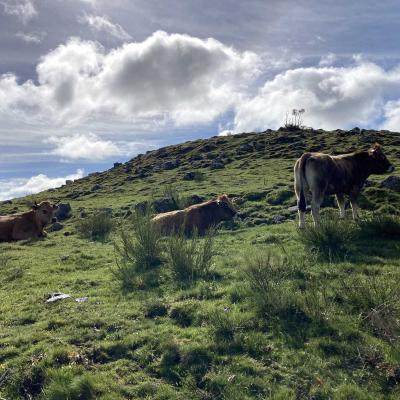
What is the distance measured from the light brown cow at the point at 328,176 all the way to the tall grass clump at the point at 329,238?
2.02 ft

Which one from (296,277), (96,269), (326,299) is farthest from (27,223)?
(326,299)

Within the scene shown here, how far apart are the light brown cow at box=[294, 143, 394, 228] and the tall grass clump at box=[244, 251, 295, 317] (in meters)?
3.00

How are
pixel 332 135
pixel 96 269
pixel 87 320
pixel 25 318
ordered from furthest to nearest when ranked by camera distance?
pixel 332 135 → pixel 96 269 → pixel 25 318 → pixel 87 320

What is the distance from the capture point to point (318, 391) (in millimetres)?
5371

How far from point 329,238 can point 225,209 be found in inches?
283

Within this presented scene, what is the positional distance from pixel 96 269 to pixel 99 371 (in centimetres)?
633

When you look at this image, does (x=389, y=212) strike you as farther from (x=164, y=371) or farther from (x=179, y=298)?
(x=164, y=371)

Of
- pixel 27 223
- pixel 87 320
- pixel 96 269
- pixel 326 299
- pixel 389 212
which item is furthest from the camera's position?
pixel 27 223

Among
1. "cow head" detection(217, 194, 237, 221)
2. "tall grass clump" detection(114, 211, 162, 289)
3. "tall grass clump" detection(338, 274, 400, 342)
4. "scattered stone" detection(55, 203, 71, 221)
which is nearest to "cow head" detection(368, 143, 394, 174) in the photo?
"cow head" detection(217, 194, 237, 221)

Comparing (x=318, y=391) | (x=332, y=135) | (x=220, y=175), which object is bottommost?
(x=318, y=391)

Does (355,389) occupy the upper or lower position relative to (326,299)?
lower

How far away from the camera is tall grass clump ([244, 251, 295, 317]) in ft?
23.9

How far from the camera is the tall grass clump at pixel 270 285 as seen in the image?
7.30 metres

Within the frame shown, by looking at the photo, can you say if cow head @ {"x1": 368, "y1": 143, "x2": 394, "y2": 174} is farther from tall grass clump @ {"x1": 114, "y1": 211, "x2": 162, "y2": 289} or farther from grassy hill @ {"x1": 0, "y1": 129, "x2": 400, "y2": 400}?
tall grass clump @ {"x1": 114, "y1": 211, "x2": 162, "y2": 289}
